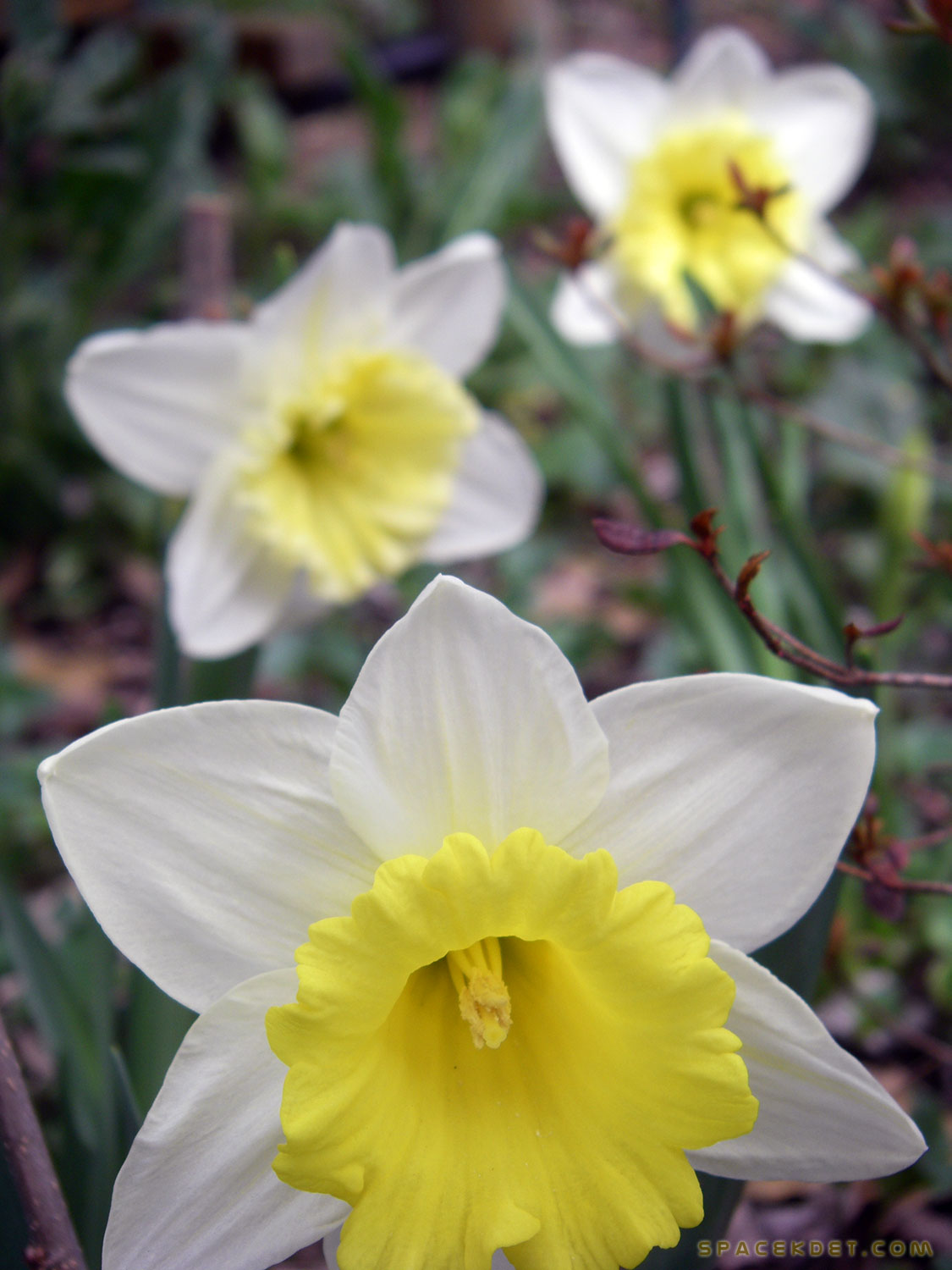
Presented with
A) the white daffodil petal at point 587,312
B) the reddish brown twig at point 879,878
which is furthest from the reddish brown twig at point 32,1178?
the white daffodil petal at point 587,312

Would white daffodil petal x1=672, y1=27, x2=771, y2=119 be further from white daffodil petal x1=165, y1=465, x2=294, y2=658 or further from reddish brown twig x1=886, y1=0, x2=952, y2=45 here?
white daffodil petal x1=165, y1=465, x2=294, y2=658

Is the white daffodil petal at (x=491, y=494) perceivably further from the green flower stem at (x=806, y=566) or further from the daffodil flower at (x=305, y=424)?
the green flower stem at (x=806, y=566)

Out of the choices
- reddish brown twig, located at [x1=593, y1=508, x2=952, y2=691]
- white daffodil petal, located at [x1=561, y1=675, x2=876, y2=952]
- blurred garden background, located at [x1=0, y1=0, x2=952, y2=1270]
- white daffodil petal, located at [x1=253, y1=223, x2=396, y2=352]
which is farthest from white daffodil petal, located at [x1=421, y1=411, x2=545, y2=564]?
white daffodil petal, located at [x1=561, y1=675, x2=876, y2=952]

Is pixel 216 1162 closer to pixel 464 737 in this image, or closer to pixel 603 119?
pixel 464 737

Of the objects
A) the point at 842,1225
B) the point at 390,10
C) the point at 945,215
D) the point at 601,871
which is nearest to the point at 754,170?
the point at 601,871

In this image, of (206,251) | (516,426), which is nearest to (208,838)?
(206,251)

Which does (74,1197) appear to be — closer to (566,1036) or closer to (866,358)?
(566,1036)

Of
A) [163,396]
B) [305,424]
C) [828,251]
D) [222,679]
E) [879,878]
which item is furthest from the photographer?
[828,251]
